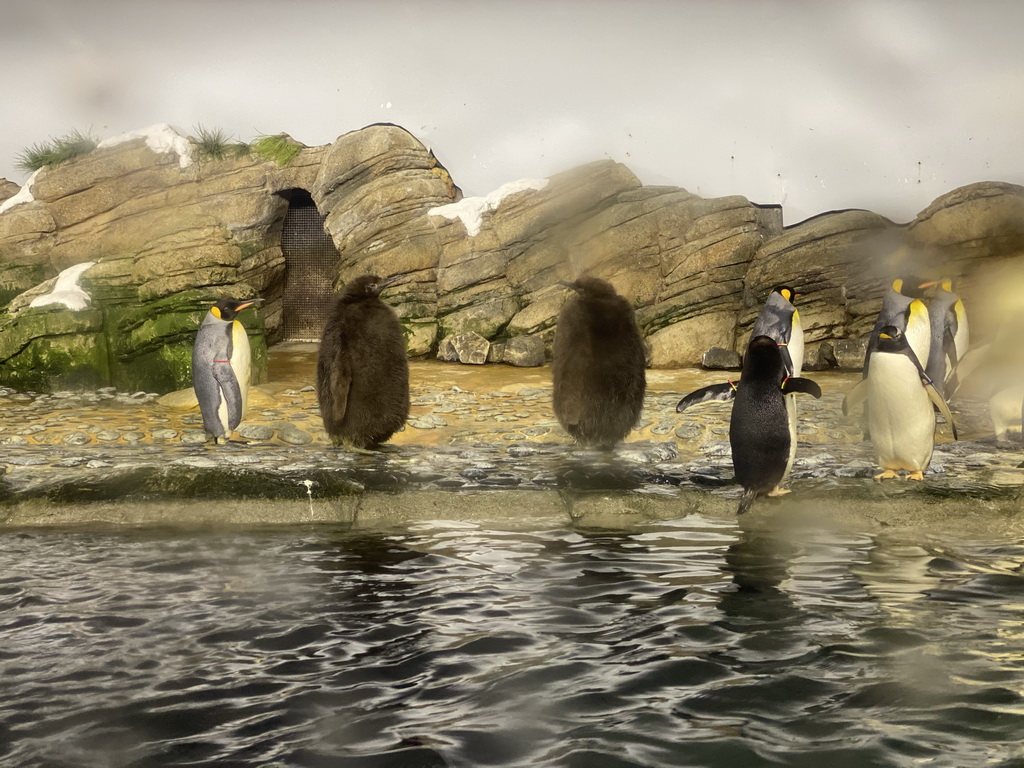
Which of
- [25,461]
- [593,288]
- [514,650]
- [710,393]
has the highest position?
[593,288]

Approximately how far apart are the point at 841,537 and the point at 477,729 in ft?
7.07

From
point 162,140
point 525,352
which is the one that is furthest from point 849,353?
point 162,140

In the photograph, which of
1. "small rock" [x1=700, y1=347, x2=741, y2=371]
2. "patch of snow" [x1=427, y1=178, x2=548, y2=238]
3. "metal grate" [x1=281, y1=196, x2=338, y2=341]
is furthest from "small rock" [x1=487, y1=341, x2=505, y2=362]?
"metal grate" [x1=281, y1=196, x2=338, y2=341]

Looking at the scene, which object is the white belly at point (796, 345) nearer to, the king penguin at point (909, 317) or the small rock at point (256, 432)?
the king penguin at point (909, 317)

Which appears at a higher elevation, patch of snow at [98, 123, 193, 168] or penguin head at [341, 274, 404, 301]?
patch of snow at [98, 123, 193, 168]

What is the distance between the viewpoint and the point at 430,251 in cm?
1150

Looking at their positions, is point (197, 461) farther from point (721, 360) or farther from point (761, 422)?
point (721, 360)

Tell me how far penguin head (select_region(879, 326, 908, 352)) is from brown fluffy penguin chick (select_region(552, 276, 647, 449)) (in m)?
1.25

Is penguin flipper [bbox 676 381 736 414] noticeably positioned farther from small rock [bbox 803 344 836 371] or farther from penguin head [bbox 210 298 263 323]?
small rock [bbox 803 344 836 371]

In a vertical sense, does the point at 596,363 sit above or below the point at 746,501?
above

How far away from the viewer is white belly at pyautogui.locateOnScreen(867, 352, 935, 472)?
184 inches

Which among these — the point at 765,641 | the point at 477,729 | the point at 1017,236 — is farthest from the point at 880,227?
the point at 477,729

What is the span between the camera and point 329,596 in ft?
10.2

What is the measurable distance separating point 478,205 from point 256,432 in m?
6.04
